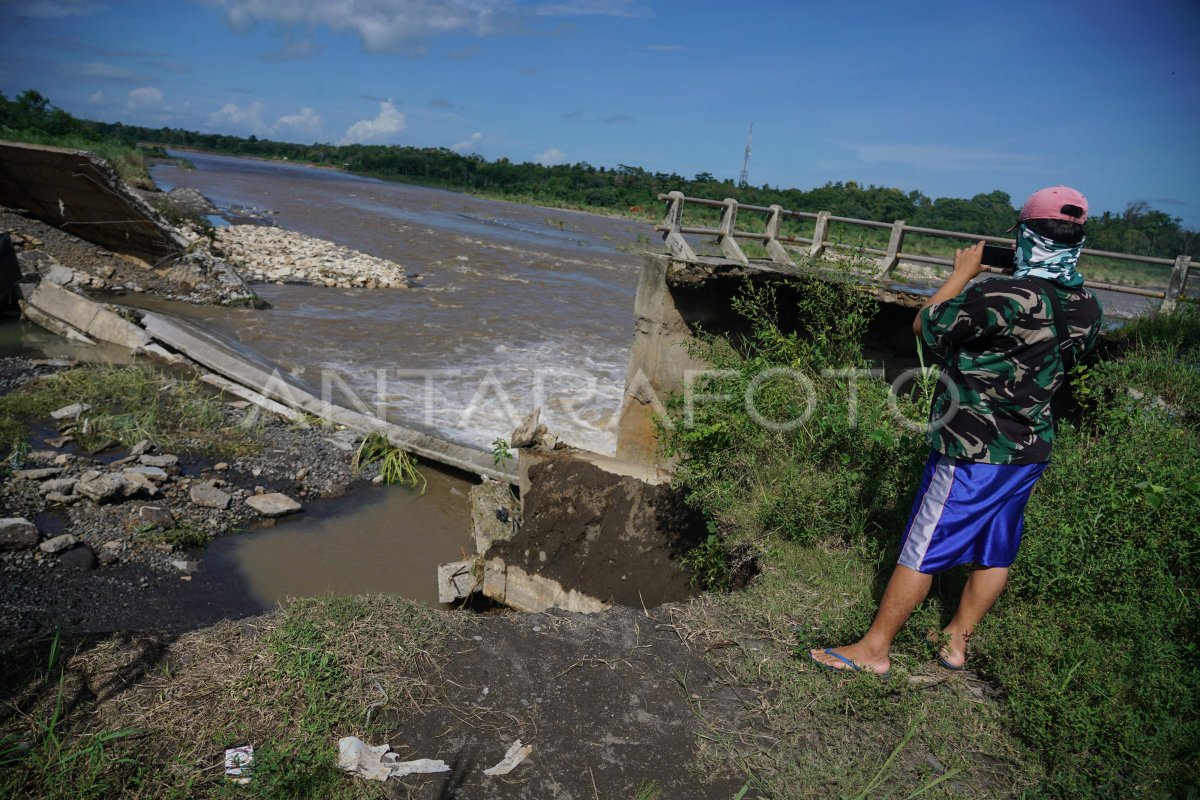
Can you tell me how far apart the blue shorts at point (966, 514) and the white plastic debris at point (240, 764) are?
261 cm

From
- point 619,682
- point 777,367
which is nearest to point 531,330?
point 777,367

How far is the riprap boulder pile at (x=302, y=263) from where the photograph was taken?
18.2 m

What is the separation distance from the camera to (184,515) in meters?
6.20

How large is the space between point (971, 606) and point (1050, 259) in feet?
4.88

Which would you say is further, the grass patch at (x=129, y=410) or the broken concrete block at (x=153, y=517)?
the grass patch at (x=129, y=410)

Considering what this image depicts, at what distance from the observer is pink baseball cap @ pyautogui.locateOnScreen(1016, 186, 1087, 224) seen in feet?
8.98

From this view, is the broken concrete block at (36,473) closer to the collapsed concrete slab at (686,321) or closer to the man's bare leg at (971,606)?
the collapsed concrete slab at (686,321)

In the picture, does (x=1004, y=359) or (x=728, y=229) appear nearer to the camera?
(x=1004, y=359)

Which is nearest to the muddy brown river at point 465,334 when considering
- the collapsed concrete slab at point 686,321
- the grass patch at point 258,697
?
the collapsed concrete slab at point 686,321

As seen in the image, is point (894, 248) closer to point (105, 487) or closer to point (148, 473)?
point (148, 473)

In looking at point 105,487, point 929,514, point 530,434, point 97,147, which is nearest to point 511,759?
point 929,514

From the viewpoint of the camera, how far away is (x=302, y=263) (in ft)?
64.2

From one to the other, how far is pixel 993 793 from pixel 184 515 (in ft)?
20.5

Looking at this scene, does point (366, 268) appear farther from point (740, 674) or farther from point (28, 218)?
point (740, 674)
